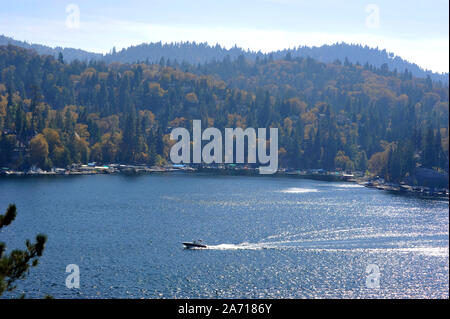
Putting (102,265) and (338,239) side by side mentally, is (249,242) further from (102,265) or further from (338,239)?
(102,265)

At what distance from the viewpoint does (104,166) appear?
189 metres

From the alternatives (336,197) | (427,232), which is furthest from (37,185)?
(427,232)

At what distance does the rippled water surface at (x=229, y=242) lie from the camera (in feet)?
163

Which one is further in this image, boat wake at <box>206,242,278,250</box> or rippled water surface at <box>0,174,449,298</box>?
boat wake at <box>206,242,278,250</box>

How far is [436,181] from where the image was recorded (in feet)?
483

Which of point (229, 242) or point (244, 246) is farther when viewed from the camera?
point (229, 242)

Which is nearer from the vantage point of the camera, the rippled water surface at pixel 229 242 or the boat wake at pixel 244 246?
the rippled water surface at pixel 229 242

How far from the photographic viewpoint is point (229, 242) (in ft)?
228

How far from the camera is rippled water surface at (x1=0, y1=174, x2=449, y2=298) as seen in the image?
49719mm
